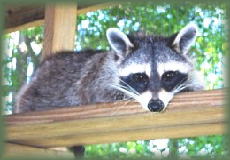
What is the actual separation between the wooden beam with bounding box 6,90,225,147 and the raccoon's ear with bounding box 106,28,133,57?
41cm

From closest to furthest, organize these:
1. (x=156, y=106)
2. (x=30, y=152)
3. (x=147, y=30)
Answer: (x=156, y=106), (x=30, y=152), (x=147, y=30)

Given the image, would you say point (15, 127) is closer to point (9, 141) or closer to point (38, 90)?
point (9, 141)

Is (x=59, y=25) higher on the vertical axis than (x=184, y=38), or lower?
higher

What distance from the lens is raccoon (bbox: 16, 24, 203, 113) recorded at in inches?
95.1

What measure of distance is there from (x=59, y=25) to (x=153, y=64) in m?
0.89

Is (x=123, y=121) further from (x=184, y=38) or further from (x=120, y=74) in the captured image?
(x=184, y=38)

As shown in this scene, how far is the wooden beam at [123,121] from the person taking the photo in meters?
2.12

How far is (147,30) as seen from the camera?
3953 mm

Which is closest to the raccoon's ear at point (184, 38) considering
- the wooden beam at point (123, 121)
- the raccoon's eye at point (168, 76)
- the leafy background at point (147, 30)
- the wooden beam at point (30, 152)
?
the raccoon's eye at point (168, 76)

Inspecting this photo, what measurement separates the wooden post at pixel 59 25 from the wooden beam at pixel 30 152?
63 cm

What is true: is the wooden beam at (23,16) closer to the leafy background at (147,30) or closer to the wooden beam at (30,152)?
the leafy background at (147,30)

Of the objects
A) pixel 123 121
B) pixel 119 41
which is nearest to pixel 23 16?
pixel 119 41

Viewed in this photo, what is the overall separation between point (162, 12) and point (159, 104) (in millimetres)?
2544

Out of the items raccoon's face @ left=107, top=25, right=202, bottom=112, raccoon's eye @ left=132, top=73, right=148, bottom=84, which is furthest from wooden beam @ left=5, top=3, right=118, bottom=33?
raccoon's eye @ left=132, top=73, right=148, bottom=84
